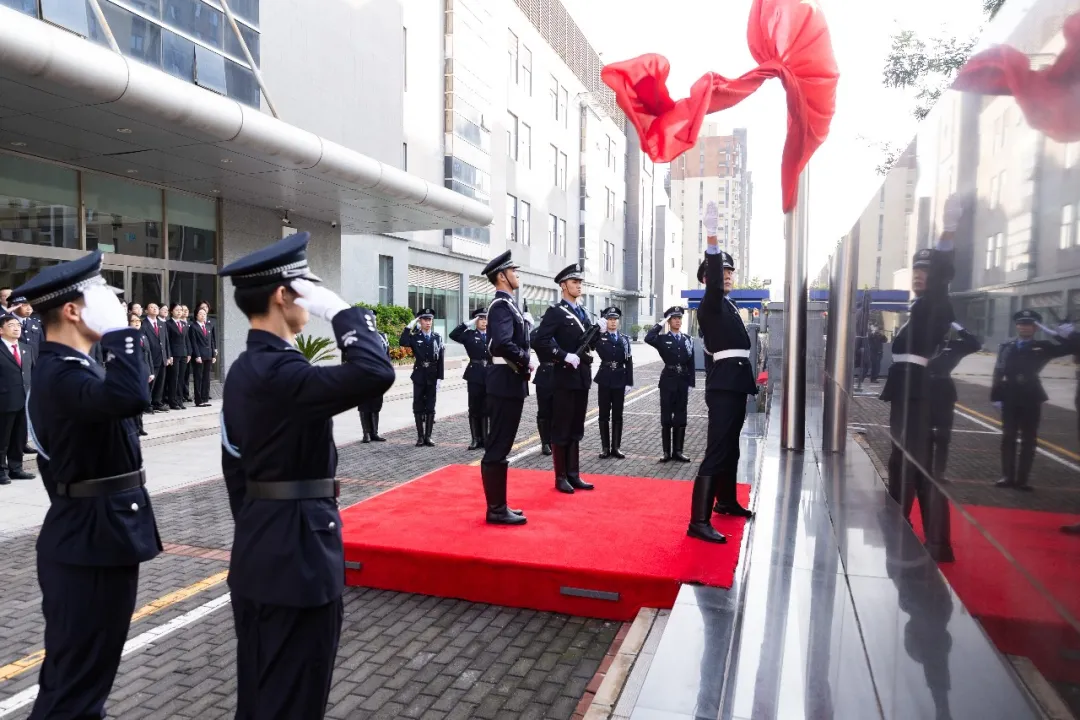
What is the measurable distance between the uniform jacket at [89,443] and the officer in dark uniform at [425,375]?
26.4 ft

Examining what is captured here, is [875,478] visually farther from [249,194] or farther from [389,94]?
[389,94]

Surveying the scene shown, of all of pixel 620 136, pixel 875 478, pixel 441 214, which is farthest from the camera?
pixel 620 136

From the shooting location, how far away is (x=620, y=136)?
58.8 meters

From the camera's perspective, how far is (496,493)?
552 centimetres

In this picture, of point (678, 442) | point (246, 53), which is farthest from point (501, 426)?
point (246, 53)

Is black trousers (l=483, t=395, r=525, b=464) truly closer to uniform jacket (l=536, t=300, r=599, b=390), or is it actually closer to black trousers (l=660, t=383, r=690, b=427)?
uniform jacket (l=536, t=300, r=599, b=390)

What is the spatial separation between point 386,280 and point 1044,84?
78.0ft

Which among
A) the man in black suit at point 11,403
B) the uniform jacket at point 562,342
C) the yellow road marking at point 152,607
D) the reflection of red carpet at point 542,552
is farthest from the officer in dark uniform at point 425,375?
the yellow road marking at point 152,607

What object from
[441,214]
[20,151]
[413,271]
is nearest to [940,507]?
[20,151]

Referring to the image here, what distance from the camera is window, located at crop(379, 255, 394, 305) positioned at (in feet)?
80.3

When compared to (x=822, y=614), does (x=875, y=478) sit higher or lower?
higher

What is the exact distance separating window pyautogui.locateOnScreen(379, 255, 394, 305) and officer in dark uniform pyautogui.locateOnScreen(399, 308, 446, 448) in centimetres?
1316

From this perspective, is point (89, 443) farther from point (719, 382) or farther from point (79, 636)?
point (719, 382)

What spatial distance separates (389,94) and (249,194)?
6.62m
